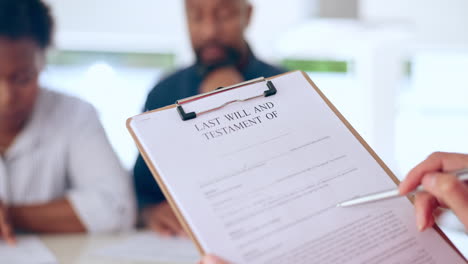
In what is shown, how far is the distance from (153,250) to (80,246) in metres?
0.18

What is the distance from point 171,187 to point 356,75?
59.5 inches

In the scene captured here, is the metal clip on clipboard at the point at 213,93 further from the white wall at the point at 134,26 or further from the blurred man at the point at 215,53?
the white wall at the point at 134,26

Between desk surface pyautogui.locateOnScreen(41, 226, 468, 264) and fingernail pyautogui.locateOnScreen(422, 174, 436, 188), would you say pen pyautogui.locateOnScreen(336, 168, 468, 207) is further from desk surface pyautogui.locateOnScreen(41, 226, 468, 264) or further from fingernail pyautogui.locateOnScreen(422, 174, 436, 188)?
desk surface pyautogui.locateOnScreen(41, 226, 468, 264)

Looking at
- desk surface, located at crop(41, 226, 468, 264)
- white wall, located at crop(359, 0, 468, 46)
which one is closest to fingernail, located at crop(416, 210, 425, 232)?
desk surface, located at crop(41, 226, 468, 264)

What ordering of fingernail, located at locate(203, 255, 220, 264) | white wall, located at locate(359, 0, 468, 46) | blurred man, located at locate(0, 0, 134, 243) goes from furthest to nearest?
white wall, located at locate(359, 0, 468, 46)
blurred man, located at locate(0, 0, 134, 243)
fingernail, located at locate(203, 255, 220, 264)

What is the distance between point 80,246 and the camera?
39.8 inches

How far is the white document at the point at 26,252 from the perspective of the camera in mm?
934

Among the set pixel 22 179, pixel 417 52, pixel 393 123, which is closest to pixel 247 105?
pixel 22 179

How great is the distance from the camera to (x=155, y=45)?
154 centimetres

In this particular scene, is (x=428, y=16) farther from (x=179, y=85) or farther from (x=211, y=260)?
(x=211, y=260)

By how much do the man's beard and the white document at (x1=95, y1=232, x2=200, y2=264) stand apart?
1.74 ft

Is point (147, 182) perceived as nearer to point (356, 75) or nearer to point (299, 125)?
point (299, 125)

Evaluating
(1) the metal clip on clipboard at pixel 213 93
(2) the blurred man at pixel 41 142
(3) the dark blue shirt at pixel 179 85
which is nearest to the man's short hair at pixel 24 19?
(2) the blurred man at pixel 41 142

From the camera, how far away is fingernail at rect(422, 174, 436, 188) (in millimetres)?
455
